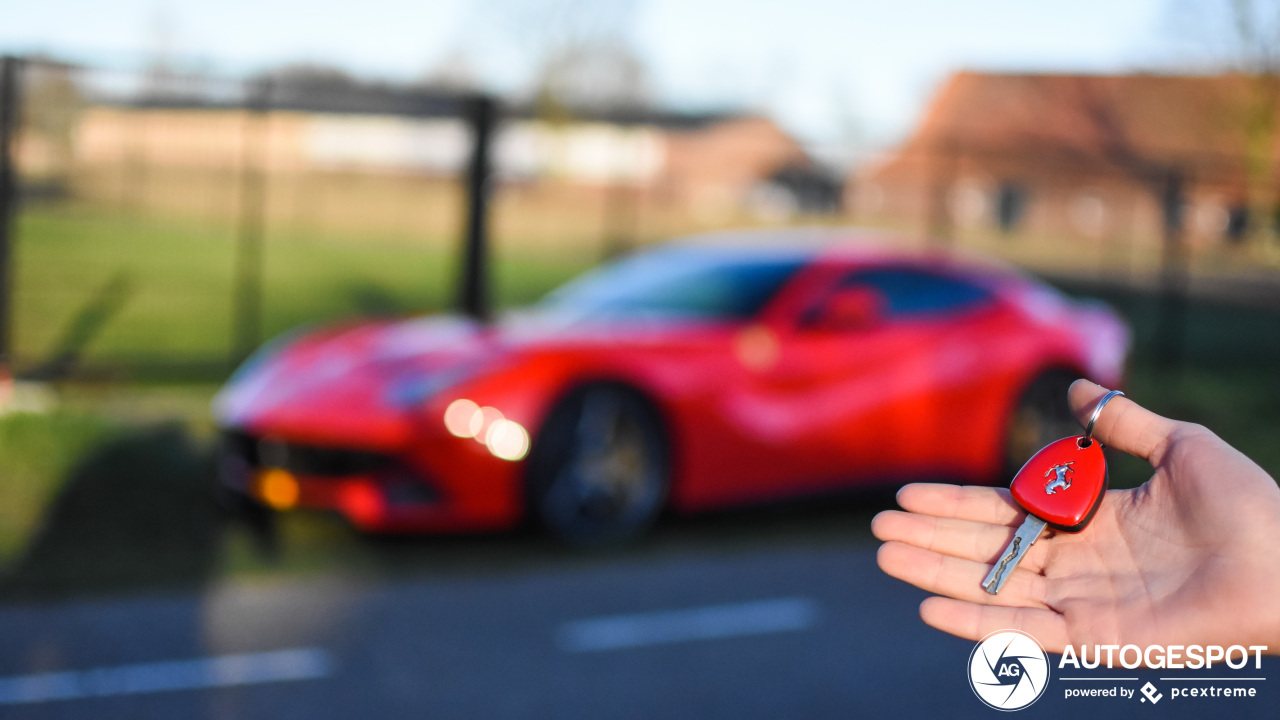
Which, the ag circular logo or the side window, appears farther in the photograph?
the side window

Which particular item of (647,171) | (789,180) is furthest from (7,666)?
(647,171)

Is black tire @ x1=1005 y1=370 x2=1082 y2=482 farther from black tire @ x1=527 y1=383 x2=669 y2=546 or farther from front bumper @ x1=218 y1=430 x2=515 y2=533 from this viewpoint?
front bumper @ x1=218 y1=430 x2=515 y2=533

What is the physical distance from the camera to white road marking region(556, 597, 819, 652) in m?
5.09

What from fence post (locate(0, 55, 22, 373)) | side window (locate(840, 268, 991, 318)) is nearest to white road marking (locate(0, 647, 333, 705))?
side window (locate(840, 268, 991, 318))

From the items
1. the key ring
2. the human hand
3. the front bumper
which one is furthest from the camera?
the front bumper

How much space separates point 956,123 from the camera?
40.7 meters

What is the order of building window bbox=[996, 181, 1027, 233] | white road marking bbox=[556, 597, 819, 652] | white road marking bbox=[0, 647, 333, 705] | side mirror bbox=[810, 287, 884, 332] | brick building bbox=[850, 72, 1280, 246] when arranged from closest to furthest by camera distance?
white road marking bbox=[0, 647, 333, 705], white road marking bbox=[556, 597, 819, 652], side mirror bbox=[810, 287, 884, 332], brick building bbox=[850, 72, 1280, 246], building window bbox=[996, 181, 1027, 233]

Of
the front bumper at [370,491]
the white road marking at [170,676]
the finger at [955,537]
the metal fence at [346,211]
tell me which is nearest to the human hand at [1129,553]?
the finger at [955,537]

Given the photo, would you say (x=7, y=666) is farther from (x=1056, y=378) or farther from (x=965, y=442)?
(x=1056, y=378)

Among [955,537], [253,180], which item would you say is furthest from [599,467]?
[253,180]

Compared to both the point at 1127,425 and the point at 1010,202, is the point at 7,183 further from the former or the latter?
the point at 1010,202

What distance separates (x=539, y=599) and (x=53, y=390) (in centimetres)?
499

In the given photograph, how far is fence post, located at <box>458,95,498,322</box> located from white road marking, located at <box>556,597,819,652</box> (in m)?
4.60

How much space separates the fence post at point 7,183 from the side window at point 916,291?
16.8ft
